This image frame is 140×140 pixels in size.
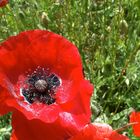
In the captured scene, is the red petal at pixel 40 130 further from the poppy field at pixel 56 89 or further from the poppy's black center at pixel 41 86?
the poppy's black center at pixel 41 86

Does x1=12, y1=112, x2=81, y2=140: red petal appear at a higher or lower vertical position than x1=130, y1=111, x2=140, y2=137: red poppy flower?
higher

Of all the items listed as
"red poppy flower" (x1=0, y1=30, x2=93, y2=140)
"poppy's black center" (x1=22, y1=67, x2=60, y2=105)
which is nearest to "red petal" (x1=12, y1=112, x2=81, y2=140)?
"red poppy flower" (x1=0, y1=30, x2=93, y2=140)

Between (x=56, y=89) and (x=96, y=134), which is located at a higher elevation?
(x=96, y=134)

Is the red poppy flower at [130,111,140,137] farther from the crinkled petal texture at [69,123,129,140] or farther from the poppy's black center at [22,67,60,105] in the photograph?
the crinkled petal texture at [69,123,129,140]

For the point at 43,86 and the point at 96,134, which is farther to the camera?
the point at 43,86

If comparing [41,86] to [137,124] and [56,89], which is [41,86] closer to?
[56,89]

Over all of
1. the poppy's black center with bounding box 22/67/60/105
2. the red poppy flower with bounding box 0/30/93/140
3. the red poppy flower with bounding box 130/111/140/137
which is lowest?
the red poppy flower with bounding box 130/111/140/137

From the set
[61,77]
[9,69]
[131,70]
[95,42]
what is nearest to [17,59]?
[9,69]

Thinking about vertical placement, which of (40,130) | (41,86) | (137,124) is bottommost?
(137,124)

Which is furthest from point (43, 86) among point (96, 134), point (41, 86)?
point (96, 134)

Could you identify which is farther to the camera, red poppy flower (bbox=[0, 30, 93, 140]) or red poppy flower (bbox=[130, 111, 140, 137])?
red poppy flower (bbox=[130, 111, 140, 137])
